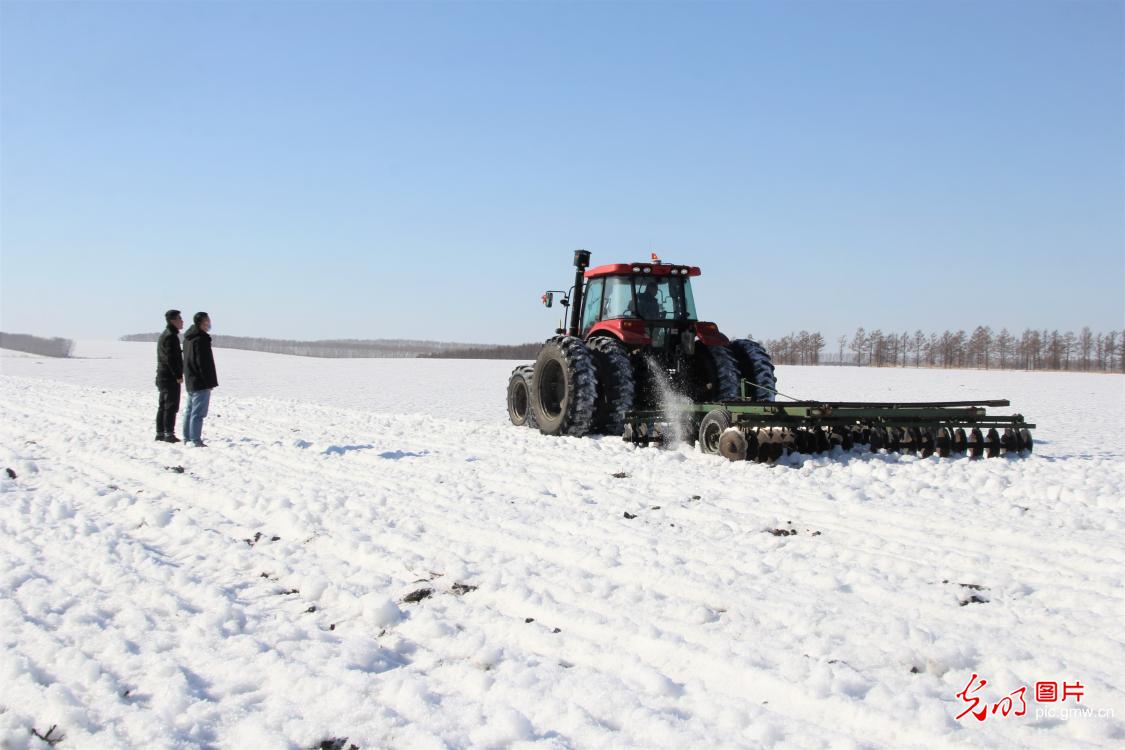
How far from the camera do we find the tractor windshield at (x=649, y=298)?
10.3m

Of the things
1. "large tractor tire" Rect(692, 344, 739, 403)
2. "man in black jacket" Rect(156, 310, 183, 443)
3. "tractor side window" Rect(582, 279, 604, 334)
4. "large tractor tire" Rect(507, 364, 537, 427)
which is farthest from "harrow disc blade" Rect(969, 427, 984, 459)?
"man in black jacket" Rect(156, 310, 183, 443)

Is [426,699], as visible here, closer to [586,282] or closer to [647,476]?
[647,476]

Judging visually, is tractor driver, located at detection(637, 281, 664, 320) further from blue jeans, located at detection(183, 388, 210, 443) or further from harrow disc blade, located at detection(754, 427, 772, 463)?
blue jeans, located at detection(183, 388, 210, 443)

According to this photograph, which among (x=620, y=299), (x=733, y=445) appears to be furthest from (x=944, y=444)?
(x=620, y=299)

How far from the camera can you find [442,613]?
3576 mm

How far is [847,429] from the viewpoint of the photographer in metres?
7.89

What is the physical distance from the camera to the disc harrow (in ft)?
24.3

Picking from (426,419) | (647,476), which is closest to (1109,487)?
(647,476)

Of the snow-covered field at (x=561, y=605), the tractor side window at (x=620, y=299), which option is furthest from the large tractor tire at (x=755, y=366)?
the snow-covered field at (x=561, y=605)

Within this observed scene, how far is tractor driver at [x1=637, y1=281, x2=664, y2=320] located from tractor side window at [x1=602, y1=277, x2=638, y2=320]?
11 cm

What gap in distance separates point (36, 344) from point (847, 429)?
7619 cm

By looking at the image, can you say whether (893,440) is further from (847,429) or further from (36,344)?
(36,344)

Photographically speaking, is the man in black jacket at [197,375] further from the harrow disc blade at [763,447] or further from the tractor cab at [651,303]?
the harrow disc blade at [763,447]

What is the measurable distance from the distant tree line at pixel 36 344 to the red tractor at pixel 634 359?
66.4m
